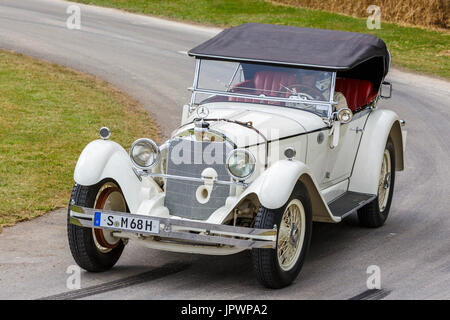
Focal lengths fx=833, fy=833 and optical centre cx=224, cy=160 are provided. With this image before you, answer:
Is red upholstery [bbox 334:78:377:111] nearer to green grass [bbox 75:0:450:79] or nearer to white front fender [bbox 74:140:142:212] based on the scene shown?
white front fender [bbox 74:140:142:212]

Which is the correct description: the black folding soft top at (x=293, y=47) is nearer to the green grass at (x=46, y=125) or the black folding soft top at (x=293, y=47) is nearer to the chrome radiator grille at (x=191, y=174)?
the chrome radiator grille at (x=191, y=174)

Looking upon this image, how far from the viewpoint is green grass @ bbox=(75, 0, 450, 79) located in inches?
848

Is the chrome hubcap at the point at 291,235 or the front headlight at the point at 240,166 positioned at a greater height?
the front headlight at the point at 240,166

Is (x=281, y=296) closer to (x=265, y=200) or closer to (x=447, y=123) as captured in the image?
(x=265, y=200)

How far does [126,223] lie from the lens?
698 centimetres

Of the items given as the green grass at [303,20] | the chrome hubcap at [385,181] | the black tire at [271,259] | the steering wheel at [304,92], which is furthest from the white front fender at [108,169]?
the green grass at [303,20]

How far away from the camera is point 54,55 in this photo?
19.3 m

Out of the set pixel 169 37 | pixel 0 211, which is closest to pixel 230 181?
pixel 0 211

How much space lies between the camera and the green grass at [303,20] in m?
21.5

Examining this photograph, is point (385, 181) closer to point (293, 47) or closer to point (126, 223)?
point (293, 47)

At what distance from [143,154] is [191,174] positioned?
0.50 metres

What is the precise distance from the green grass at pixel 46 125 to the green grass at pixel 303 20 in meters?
8.35

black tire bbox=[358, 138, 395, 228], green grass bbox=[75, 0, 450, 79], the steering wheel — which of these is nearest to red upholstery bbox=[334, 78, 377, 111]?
black tire bbox=[358, 138, 395, 228]

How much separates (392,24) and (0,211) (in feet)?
63.2
